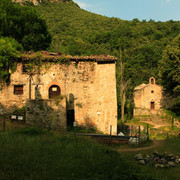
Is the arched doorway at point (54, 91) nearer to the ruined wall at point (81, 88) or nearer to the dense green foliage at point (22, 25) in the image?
the ruined wall at point (81, 88)

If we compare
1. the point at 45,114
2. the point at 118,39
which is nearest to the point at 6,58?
the point at 45,114

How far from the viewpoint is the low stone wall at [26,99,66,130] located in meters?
12.8

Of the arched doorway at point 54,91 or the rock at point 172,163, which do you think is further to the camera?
the arched doorway at point 54,91

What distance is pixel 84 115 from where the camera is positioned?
14.5m

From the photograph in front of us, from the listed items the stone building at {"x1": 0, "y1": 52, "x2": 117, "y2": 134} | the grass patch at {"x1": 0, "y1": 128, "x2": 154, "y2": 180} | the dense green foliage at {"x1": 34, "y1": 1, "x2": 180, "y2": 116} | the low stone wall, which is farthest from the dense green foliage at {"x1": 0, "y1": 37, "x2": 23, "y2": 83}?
the dense green foliage at {"x1": 34, "y1": 1, "x2": 180, "y2": 116}

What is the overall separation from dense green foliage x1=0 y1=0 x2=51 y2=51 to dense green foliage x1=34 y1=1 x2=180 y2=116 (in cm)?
1554

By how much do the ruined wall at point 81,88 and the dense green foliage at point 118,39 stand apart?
956 inches

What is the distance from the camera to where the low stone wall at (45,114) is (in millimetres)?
12836

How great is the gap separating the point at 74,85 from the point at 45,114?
351 centimetres

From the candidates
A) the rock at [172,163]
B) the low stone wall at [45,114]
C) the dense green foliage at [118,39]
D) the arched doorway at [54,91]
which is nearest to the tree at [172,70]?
the dense green foliage at [118,39]

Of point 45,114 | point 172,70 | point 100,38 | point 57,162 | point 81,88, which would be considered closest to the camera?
point 57,162

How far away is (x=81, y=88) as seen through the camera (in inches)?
581

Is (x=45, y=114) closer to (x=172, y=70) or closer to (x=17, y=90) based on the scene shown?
(x=17, y=90)

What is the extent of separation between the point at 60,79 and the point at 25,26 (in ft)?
36.8
